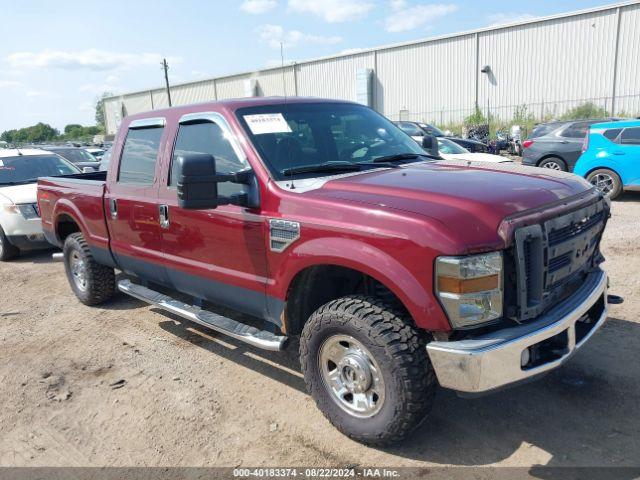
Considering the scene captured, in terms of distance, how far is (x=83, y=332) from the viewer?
5.32 meters

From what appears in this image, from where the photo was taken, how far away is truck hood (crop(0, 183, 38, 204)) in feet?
27.1

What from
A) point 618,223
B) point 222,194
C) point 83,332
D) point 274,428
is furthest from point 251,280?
point 618,223

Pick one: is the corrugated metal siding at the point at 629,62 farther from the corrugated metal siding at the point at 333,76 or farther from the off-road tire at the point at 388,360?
the off-road tire at the point at 388,360

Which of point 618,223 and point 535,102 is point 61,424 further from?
point 535,102

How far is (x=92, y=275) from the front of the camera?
578 centimetres

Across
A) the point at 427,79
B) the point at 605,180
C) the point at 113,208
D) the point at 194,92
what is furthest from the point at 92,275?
the point at 194,92

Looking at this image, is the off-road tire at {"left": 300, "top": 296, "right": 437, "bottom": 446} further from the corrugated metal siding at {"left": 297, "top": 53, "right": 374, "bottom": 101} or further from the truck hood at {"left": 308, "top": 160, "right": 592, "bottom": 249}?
the corrugated metal siding at {"left": 297, "top": 53, "right": 374, "bottom": 101}

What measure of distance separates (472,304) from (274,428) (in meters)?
1.57

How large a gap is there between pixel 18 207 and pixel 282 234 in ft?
21.3

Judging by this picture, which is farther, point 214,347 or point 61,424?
point 214,347

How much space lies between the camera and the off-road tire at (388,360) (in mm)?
2881

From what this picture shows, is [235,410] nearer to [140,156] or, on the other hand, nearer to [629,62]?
[140,156]

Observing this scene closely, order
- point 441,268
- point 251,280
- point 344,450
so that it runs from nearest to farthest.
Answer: point 441,268 < point 344,450 < point 251,280

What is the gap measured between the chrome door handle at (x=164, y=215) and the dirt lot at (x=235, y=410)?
3.79 ft
